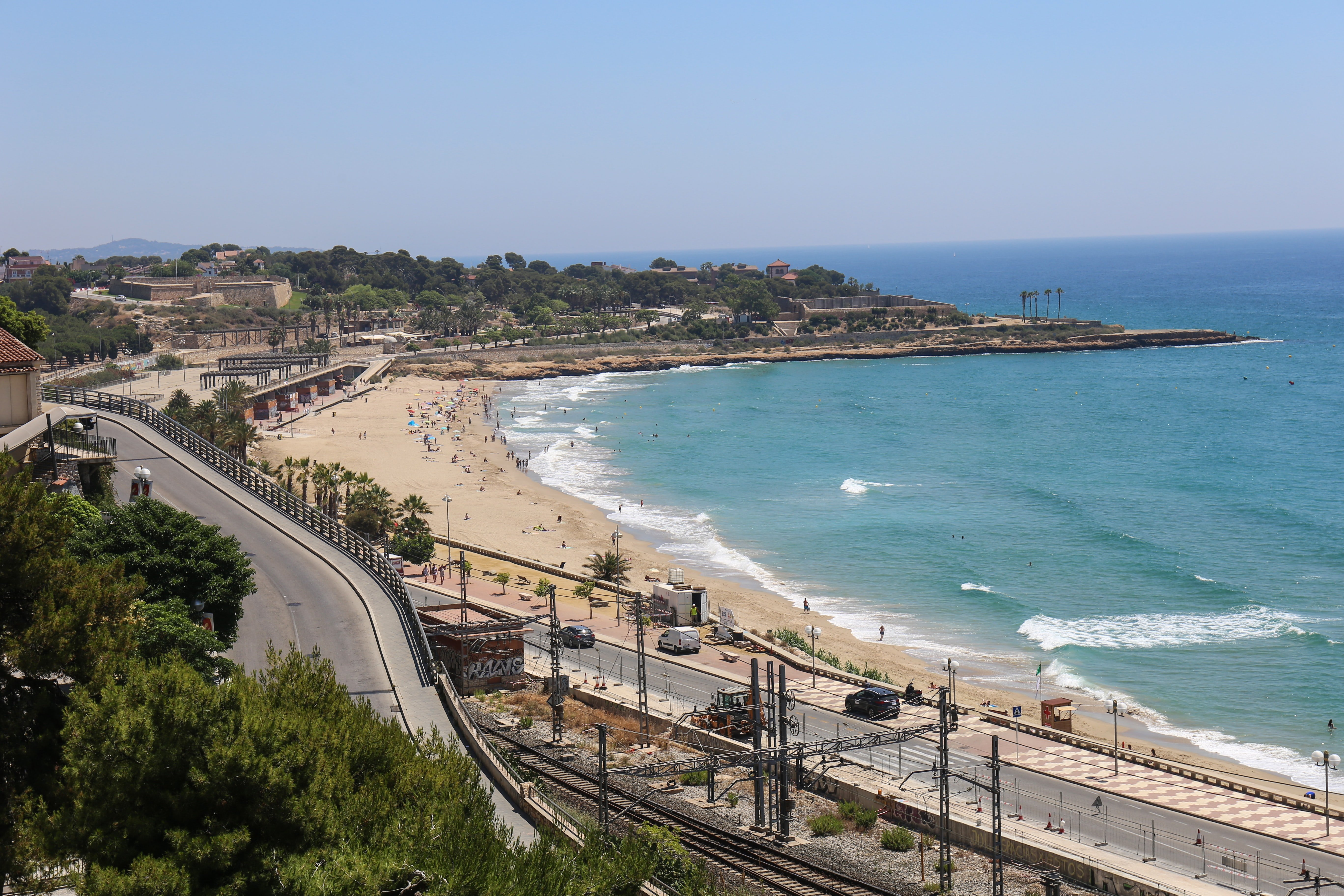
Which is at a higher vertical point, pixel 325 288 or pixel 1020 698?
pixel 325 288

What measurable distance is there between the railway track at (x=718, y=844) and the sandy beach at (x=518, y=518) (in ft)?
40.0

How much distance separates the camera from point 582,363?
12862 centimetres

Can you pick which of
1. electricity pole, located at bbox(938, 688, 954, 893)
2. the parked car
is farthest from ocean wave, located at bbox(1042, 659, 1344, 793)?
electricity pole, located at bbox(938, 688, 954, 893)

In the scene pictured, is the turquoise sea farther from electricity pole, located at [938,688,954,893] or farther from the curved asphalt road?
the curved asphalt road

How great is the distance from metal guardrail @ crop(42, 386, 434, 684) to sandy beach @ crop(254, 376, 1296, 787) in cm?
972

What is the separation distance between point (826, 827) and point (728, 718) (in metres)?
4.69

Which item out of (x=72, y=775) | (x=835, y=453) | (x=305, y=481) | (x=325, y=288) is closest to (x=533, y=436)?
(x=835, y=453)

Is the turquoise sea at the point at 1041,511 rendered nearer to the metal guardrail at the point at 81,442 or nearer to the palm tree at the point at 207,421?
the palm tree at the point at 207,421

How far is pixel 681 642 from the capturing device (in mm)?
34438

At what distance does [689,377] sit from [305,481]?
72452mm

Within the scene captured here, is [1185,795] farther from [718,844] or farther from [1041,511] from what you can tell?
[1041,511]

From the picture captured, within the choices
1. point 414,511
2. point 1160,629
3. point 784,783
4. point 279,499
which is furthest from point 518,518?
point 784,783

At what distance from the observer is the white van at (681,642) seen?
34.4 metres

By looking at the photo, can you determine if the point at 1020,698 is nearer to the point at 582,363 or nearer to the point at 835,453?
the point at 835,453
